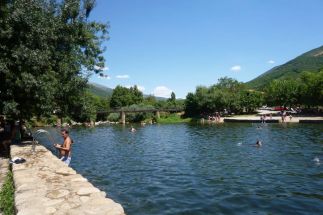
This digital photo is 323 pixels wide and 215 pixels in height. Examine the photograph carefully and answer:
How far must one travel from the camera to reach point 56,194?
11.7 metres

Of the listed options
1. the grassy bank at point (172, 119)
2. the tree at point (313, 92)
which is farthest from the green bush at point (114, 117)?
the tree at point (313, 92)

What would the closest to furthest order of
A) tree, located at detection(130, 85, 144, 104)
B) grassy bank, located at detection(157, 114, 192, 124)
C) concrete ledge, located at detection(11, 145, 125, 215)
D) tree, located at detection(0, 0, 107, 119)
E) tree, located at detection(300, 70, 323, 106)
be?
1. concrete ledge, located at detection(11, 145, 125, 215)
2. tree, located at detection(0, 0, 107, 119)
3. tree, located at detection(300, 70, 323, 106)
4. grassy bank, located at detection(157, 114, 192, 124)
5. tree, located at detection(130, 85, 144, 104)

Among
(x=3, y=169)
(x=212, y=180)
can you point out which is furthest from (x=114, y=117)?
(x=3, y=169)

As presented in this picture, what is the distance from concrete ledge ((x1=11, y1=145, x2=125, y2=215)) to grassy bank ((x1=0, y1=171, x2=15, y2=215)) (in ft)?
1.37

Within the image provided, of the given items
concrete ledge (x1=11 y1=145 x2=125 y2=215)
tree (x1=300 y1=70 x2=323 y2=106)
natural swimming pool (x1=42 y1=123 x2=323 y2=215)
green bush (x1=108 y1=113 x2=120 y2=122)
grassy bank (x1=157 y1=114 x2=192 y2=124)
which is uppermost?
tree (x1=300 y1=70 x2=323 y2=106)

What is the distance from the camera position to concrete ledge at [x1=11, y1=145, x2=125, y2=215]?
10.0 m

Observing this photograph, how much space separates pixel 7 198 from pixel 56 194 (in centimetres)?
262

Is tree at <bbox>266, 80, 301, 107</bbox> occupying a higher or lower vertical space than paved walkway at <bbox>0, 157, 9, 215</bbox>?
higher

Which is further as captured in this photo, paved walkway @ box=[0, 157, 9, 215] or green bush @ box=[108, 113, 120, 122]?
green bush @ box=[108, 113, 120, 122]

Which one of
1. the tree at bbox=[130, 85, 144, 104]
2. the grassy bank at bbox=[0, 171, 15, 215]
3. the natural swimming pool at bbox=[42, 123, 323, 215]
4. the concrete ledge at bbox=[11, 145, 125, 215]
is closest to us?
the concrete ledge at bbox=[11, 145, 125, 215]

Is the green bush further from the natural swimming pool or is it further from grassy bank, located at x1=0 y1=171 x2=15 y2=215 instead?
grassy bank, located at x1=0 y1=171 x2=15 y2=215

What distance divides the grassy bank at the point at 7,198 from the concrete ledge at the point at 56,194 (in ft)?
1.37

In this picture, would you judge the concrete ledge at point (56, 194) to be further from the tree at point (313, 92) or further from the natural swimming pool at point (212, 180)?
the tree at point (313, 92)

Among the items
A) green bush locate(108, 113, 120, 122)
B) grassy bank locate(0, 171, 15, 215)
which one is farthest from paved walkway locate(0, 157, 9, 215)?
green bush locate(108, 113, 120, 122)
